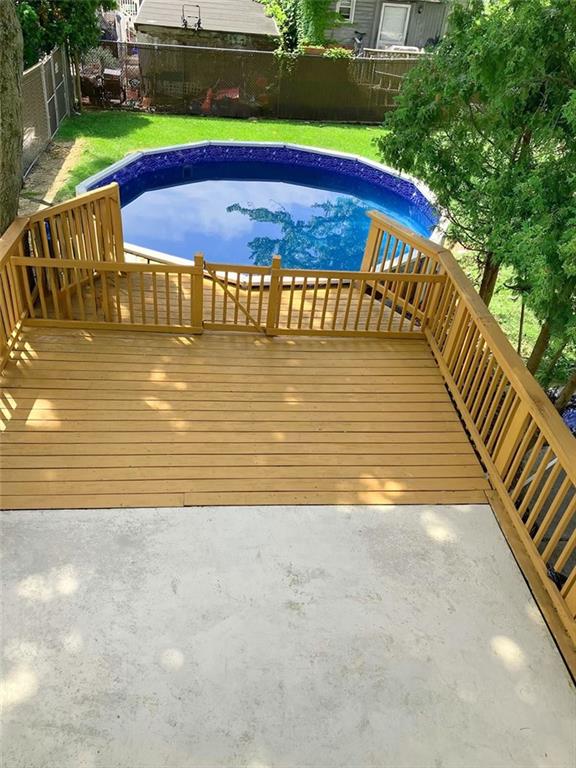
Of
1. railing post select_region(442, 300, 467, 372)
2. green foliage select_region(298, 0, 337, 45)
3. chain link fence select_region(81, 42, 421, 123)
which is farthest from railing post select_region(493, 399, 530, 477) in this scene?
green foliage select_region(298, 0, 337, 45)

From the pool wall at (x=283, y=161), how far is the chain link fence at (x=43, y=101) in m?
1.74

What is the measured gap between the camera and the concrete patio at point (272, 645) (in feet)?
7.77

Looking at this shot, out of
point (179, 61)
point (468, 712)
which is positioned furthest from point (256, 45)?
point (468, 712)

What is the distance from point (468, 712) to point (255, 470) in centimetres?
177

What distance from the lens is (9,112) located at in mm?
4512

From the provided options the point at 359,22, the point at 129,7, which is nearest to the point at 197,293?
the point at 359,22

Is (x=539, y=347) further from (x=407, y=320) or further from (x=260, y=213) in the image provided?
(x=260, y=213)

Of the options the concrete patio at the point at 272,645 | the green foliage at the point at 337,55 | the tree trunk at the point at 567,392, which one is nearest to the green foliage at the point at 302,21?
the green foliage at the point at 337,55

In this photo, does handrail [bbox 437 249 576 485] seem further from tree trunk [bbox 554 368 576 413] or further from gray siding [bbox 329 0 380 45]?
gray siding [bbox 329 0 380 45]

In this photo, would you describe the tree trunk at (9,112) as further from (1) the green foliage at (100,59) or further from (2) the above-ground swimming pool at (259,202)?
(1) the green foliage at (100,59)

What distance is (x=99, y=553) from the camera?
305 centimetres

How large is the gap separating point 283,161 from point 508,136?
954cm

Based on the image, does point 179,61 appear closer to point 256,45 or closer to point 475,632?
point 256,45

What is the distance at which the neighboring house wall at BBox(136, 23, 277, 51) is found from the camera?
16.2 m
